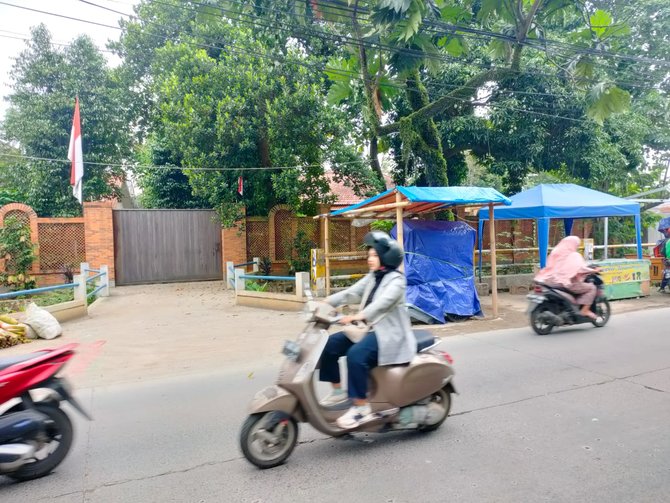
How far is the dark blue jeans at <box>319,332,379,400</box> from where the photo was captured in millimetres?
3494

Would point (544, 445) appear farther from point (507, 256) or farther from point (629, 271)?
point (507, 256)

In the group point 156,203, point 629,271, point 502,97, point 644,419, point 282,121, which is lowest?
point 644,419

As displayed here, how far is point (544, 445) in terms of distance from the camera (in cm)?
367

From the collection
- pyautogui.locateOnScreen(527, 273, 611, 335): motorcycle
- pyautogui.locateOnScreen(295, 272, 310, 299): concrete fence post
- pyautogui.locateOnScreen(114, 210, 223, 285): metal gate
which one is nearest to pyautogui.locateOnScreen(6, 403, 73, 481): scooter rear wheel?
pyautogui.locateOnScreen(295, 272, 310, 299): concrete fence post

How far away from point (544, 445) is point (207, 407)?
3.11 m

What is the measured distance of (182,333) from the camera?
840 cm

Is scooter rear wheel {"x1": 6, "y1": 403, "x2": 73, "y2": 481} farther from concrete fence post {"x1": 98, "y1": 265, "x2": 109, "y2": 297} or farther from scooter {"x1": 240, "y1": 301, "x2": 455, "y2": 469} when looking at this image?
concrete fence post {"x1": 98, "y1": 265, "x2": 109, "y2": 297}

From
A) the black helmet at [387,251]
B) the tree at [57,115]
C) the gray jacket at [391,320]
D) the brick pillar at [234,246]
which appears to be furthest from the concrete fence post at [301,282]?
the tree at [57,115]

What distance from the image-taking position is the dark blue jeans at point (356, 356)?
11.5ft

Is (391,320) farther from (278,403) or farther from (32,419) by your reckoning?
(32,419)

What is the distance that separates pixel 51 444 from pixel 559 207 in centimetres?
1148

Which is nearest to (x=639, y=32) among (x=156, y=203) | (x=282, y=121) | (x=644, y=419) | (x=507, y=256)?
(x=507, y=256)

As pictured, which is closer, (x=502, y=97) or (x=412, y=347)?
(x=412, y=347)

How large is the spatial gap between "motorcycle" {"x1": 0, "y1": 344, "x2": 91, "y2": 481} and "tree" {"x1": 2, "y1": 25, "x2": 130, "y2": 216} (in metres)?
15.4
